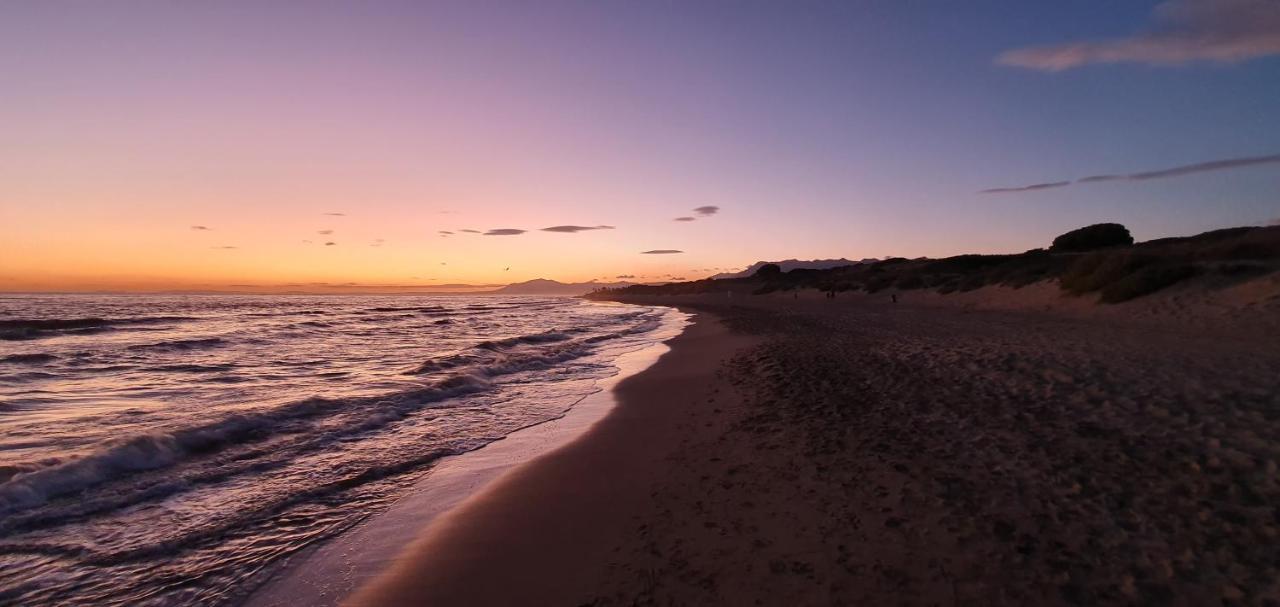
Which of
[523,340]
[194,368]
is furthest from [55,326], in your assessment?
[523,340]

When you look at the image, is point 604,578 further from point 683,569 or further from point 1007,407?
point 1007,407

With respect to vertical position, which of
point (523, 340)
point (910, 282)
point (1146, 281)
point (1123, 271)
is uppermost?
point (1123, 271)

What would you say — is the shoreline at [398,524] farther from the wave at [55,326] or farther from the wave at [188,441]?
the wave at [55,326]

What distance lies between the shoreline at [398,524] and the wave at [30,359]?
17246 mm

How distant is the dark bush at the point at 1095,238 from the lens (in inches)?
2356

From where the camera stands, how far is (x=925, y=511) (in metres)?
5.01

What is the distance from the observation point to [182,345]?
21.7m

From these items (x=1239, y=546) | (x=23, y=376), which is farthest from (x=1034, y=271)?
(x=23, y=376)

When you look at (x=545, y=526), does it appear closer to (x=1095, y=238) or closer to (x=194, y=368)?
(x=194, y=368)

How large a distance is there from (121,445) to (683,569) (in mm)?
8032

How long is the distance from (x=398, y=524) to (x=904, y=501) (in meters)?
4.73

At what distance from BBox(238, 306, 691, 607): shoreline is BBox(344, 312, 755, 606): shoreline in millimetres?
163

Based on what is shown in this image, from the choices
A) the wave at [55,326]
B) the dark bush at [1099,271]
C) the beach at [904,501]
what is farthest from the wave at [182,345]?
the dark bush at [1099,271]

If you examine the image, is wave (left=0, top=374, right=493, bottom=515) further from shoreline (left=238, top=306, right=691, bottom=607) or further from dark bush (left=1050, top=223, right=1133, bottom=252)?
dark bush (left=1050, top=223, right=1133, bottom=252)
